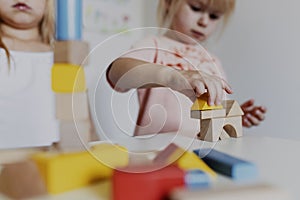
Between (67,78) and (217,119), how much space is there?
9.0 inches

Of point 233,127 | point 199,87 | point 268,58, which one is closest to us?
point 199,87

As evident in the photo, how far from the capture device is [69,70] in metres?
0.22

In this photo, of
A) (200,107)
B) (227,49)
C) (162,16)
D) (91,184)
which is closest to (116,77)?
(200,107)

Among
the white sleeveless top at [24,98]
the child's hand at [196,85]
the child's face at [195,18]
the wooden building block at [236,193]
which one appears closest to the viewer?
the wooden building block at [236,193]

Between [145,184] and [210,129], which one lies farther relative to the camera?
[210,129]

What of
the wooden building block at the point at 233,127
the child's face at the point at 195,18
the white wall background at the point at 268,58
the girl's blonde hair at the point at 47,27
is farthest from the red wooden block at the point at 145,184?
the white wall background at the point at 268,58

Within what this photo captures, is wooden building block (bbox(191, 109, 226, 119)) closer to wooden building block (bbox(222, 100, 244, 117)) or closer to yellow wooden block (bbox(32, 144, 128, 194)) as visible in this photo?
wooden building block (bbox(222, 100, 244, 117))

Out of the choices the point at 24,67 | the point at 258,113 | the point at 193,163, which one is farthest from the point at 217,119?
the point at 24,67

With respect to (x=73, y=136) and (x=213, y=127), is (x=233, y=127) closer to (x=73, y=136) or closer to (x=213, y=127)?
(x=213, y=127)

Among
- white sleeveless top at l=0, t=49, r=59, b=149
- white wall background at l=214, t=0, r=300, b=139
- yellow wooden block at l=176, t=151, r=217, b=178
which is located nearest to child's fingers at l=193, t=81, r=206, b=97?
yellow wooden block at l=176, t=151, r=217, b=178

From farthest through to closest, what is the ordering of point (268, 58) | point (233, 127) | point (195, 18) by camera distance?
point (268, 58) < point (195, 18) < point (233, 127)

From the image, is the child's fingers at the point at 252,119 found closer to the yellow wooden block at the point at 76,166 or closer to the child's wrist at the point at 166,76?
the child's wrist at the point at 166,76

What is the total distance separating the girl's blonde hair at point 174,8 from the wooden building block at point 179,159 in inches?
24.0

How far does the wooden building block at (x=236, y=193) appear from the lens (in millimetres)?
176
